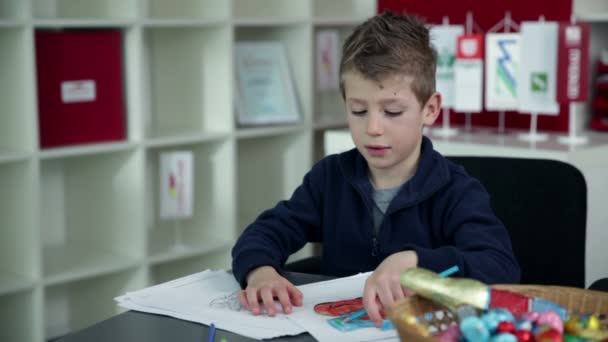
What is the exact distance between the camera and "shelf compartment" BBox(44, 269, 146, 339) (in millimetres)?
2973

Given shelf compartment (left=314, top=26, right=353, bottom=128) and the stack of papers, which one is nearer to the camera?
the stack of papers

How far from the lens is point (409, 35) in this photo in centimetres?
133

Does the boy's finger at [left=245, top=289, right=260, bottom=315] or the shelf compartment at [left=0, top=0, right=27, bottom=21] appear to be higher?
the shelf compartment at [left=0, top=0, right=27, bottom=21]

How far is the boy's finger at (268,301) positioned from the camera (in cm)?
109

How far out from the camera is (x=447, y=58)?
9.50ft

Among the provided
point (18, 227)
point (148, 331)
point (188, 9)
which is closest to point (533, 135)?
point (188, 9)

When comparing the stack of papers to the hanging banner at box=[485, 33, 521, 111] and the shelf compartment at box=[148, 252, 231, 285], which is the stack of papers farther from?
the shelf compartment at box=[148, 252, 231, 285]

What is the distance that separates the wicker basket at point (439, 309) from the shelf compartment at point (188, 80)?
2305 mm

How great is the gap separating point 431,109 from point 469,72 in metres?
1.48

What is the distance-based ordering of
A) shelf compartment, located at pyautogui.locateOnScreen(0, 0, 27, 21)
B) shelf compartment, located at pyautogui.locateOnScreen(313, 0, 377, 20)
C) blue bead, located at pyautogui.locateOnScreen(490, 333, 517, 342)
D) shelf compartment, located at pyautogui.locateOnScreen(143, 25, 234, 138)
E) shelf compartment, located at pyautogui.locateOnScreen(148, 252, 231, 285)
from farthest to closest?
shelf compartment, located at pyautogui.locateOnScreen(313, 0, 377, 20)
shelf compartment, located at pyautogui.locateOnScreen(148, 252, 231, 285)
shelf compartment, located at pyautogui.locateOnScreen(143, 25, 234, 138)
shelf compartment, located at pyautogui.locateOnScreen(0, 0, 27, 21)
blue bead, located at pyautogui.locateOnScreen(490, 333, 517, 342)

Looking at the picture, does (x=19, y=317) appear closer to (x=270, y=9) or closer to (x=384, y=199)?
(x=270, y=9)

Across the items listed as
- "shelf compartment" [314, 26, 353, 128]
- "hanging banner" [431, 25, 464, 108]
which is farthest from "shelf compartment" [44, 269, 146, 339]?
"hanging banner" [431, 25, 464, 108]

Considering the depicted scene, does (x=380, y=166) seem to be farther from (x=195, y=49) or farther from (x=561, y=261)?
(x=195, y=49)

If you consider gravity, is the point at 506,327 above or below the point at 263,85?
below
